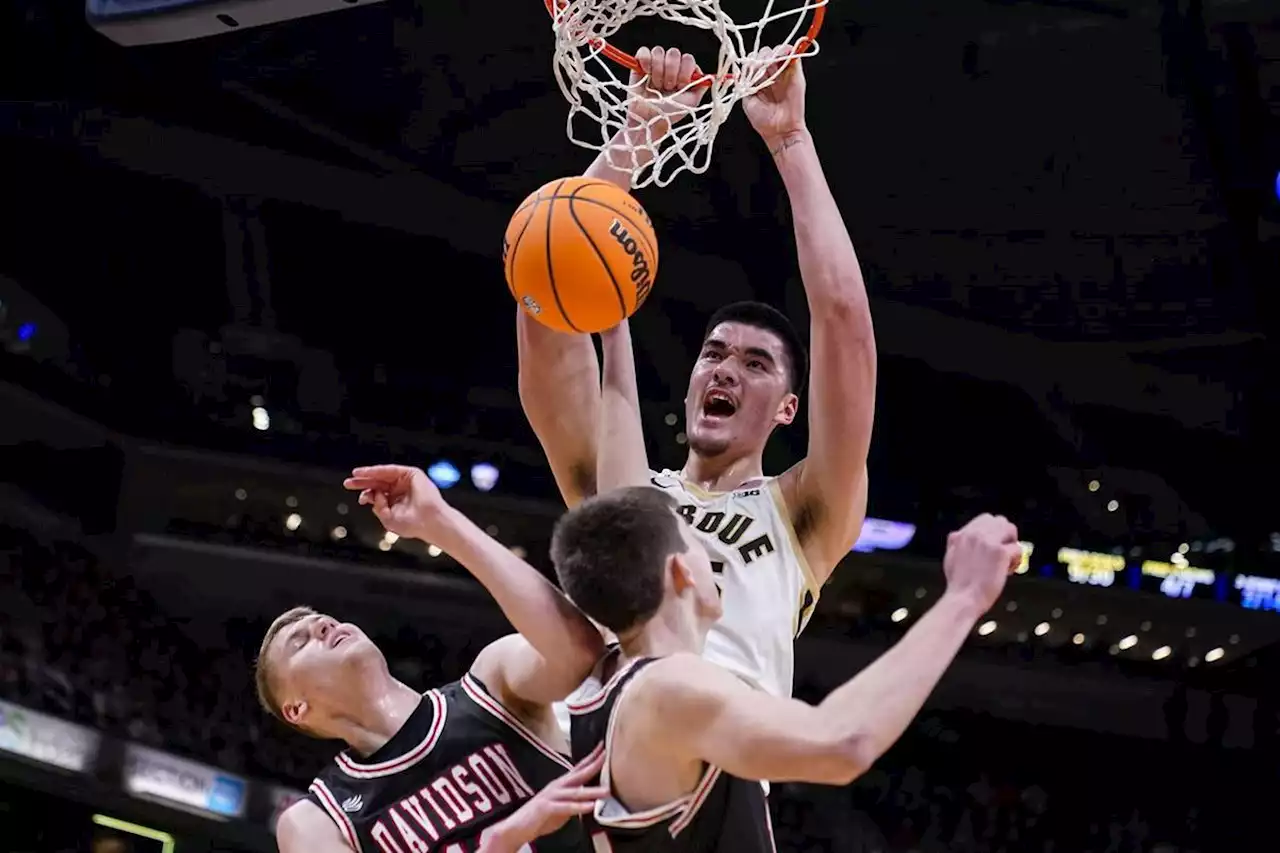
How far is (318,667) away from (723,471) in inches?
44.0

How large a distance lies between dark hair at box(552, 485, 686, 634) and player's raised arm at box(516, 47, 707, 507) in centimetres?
75

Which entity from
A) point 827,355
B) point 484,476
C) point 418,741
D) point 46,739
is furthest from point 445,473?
point 827,355

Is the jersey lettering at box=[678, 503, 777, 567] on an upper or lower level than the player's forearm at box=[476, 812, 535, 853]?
upper

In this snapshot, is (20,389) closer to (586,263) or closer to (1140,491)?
(1140,491)

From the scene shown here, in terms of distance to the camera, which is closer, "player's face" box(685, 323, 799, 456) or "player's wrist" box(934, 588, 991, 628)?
"player's wrist" box(934, 588, 991, 628)

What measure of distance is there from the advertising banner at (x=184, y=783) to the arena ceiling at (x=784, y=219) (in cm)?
436

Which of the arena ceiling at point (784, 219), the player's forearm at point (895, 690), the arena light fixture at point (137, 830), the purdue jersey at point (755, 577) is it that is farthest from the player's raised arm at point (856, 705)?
the arena light fixture at point (137, 830)

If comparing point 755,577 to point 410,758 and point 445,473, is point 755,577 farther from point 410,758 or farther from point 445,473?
point 445,473

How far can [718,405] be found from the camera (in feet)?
10.7

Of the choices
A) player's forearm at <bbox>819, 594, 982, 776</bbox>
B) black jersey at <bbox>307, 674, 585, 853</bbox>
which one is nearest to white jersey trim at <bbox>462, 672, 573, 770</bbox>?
black jersey at <bbox>307, 674, 585, 853</bbox>

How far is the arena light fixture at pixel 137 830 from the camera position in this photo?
10.6 meters

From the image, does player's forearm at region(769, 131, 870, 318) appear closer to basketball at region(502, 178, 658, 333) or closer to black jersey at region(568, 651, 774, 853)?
basketball at region(502, 178, 658, 333)

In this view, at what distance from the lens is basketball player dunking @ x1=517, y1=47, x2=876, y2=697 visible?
119 inches

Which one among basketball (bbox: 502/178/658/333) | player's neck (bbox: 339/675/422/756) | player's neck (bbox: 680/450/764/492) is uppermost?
basketball (bbox: 502/178/658/333)
